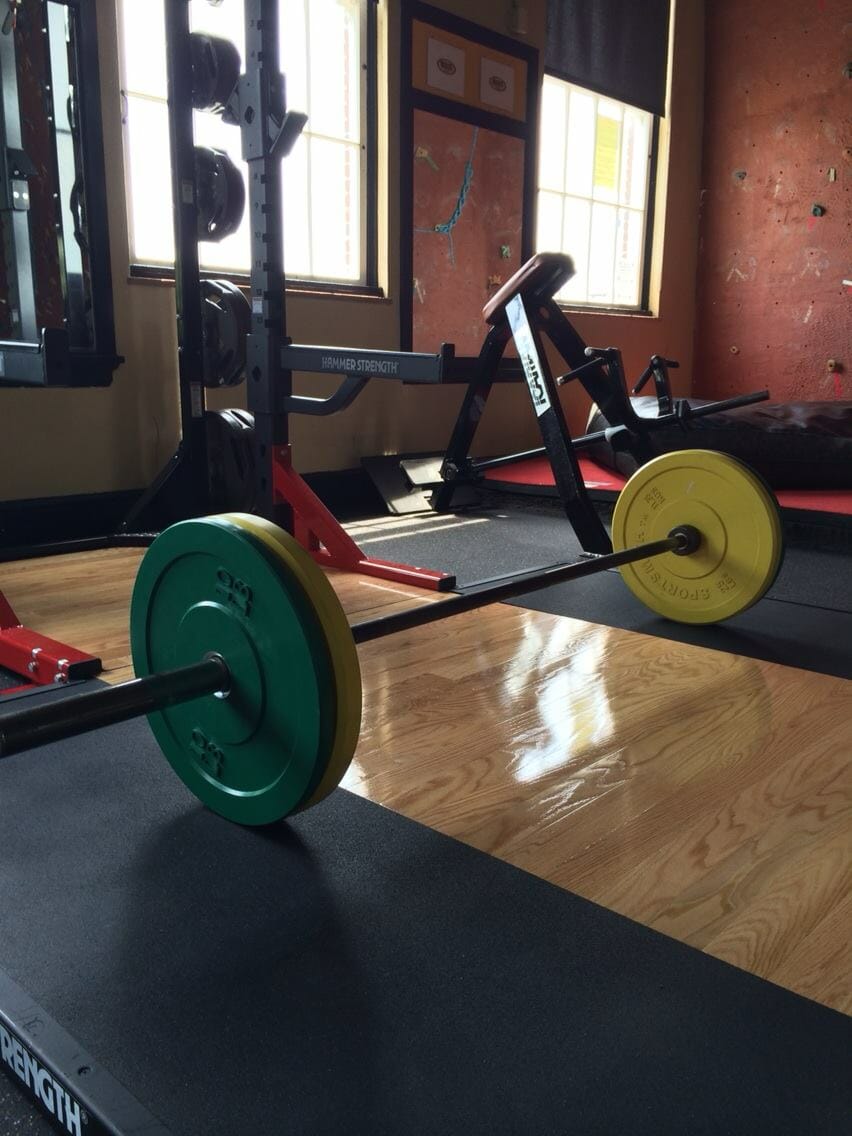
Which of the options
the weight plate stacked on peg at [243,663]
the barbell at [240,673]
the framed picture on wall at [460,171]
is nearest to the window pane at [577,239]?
the framed picture on wall at [460,171]

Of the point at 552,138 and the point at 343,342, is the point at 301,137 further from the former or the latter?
the point at 552,138

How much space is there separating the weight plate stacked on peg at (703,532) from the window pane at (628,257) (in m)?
3.34

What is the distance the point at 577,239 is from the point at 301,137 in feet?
6.12

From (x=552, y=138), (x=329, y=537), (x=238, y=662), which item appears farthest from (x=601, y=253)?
(x=238, y=662)

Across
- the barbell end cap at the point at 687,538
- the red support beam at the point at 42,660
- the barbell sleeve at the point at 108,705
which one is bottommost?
the red support beam at the point at 42,660

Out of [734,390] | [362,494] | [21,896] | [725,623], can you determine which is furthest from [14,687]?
[734,390]

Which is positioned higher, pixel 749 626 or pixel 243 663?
pixel 243 663

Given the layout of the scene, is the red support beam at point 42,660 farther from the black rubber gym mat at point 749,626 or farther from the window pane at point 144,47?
the window pane at point 144,47

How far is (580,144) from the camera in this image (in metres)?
4.67

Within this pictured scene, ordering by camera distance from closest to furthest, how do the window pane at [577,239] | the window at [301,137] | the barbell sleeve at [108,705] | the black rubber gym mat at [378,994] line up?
the black rubber gym mat at [378,994] → the barbell sleeve at [108,705] → the window at [301,137] → the window pane at [577,239]

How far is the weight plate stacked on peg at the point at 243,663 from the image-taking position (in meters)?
1.00

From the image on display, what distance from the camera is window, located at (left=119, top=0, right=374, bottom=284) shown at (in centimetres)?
295

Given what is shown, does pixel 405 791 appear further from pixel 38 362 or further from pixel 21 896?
pixel 38 362

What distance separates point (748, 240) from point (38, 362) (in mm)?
4605
